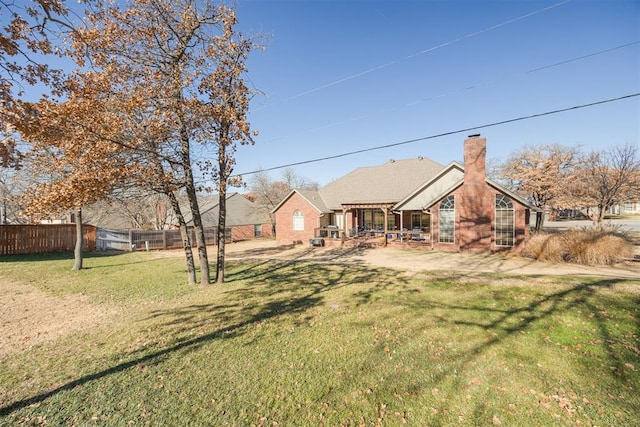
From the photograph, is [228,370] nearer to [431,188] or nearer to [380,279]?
[380,279]

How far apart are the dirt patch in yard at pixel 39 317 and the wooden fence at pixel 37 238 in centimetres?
1211

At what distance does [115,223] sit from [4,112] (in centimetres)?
3850

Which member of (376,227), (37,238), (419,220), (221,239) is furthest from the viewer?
(376,227)

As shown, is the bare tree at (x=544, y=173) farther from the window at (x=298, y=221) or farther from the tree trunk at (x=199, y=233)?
the tree trunk at (x=199, y=233)

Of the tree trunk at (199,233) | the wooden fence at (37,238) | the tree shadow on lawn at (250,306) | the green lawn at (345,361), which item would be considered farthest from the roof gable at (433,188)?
the wooden fence at (37,238)

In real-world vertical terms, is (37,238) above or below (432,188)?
below

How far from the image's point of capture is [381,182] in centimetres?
2598

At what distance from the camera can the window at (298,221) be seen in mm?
25438

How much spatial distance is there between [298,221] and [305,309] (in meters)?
18.2

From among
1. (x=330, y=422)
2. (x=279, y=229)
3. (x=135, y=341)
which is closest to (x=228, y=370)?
(x=330, y=422)

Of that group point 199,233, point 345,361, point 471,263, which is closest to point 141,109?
point 199,233

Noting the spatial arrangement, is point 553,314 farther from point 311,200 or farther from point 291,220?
point 291,220

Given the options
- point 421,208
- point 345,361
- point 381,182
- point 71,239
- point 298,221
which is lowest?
point 345,361

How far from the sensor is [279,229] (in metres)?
26.5
